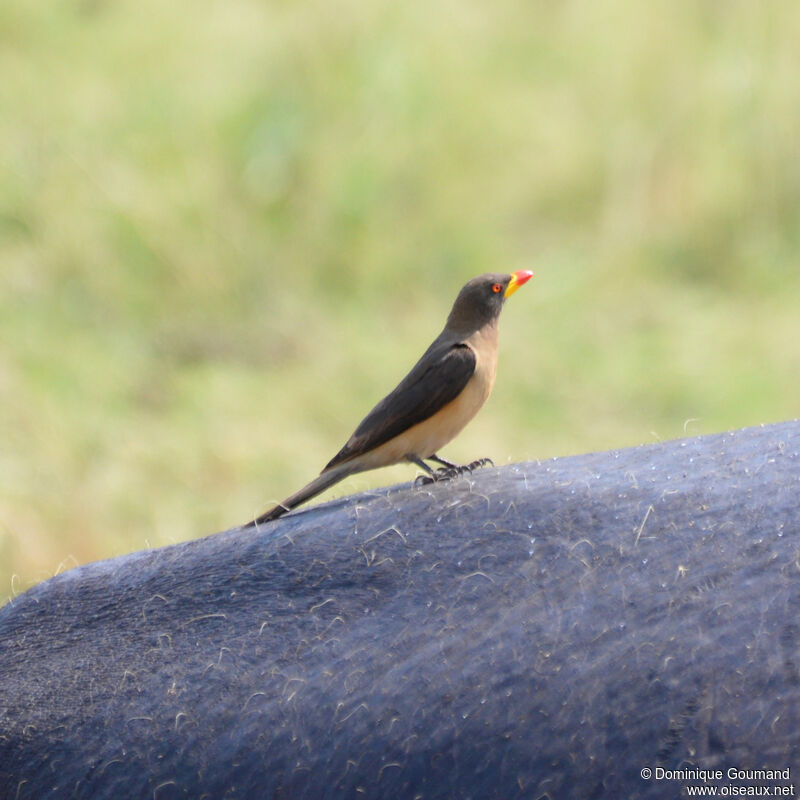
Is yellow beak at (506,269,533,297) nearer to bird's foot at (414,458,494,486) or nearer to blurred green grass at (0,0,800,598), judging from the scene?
bird's foot at (414,458,494,486)

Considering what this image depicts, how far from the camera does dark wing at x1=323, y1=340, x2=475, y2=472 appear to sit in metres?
3.18

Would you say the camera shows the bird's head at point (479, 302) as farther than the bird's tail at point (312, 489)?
Yes

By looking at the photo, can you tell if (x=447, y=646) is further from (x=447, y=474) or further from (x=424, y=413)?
(x=424, y=413)

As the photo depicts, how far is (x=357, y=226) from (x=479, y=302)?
587cm

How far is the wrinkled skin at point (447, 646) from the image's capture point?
193cm

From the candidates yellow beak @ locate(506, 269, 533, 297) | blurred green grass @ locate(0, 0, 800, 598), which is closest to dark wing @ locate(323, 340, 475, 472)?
yellow beak @ locate(506, 269, 533, 297)

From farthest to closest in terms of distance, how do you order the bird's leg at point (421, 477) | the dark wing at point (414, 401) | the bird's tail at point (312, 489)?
the dark wing at point (414, 401) → the bird's tail at point (312, 489) → the bird's leg at point (421, 477)

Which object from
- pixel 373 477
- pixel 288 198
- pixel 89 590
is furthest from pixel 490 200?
pixel 89 590

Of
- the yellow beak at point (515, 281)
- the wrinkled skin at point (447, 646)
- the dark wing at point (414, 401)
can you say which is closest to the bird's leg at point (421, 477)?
the dark wing at point (414, 401)

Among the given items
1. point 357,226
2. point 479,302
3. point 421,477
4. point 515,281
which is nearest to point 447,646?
point 421,477

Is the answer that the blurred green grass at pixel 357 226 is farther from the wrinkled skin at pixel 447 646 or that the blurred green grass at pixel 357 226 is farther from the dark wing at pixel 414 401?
the wrinkled skin at pixel 447 646

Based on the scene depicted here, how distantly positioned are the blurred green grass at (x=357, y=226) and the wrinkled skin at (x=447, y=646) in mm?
4054

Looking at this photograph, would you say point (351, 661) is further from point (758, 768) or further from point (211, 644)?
point (758, 768)

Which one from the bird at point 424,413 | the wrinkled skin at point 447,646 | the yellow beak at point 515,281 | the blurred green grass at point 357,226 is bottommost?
the wrinkled skin at point 447,646
